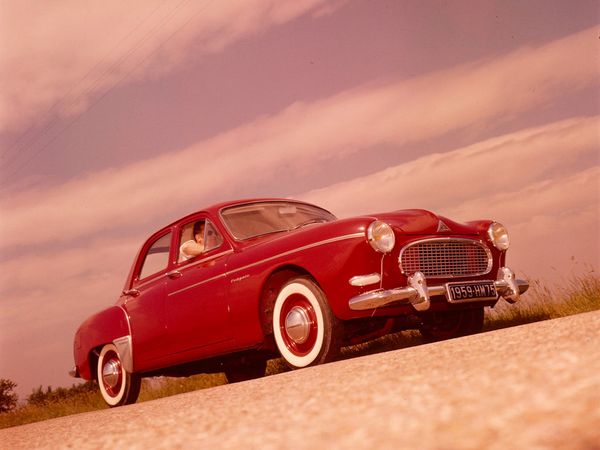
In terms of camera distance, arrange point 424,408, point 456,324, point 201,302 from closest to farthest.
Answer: point 424,408
point 201,302
point 456,324

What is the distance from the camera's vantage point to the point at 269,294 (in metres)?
5.11

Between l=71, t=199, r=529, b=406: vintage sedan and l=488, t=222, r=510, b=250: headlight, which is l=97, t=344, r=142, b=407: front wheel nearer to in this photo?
l=71, t=199, r=529, b=406: vintage sedan

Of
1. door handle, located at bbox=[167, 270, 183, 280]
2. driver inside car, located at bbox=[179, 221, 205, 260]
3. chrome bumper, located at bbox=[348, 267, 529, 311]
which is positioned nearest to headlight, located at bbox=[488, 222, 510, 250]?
chrome bumper, located at bbox=[348, 267, 529, 311]

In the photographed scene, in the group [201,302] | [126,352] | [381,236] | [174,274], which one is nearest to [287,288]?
[381,236]

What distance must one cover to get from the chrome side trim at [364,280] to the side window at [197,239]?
1662 millimetres

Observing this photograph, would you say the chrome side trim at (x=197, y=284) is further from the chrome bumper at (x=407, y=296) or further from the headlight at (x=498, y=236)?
the headlight at (x=498, y=236)

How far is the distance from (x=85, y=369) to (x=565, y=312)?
17.7 feet

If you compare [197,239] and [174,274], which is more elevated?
[197,239]

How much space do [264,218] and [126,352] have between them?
Result: 2057mm

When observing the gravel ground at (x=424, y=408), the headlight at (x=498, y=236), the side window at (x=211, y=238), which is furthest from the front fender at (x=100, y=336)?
the headlight at (x=498, y=236)

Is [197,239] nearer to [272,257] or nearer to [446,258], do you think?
[272,257]

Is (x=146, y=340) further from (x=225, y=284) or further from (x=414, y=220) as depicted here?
(x=414, y=220)

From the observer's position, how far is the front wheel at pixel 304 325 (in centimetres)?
454

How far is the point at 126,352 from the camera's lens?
21.2ft
